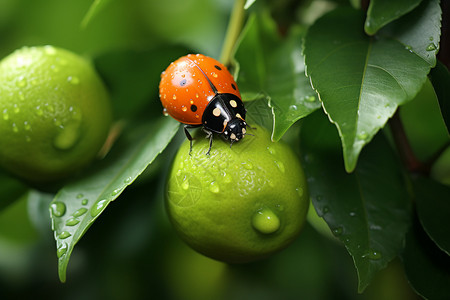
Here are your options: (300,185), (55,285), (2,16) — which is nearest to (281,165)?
(300,185)

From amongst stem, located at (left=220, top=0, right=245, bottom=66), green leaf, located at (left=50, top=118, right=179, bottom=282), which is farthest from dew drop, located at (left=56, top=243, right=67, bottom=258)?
stem, located at (left=220, top=0, right=245, bottom=66)

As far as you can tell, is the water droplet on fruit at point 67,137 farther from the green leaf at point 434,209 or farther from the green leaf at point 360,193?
the green leaf at point 434,209

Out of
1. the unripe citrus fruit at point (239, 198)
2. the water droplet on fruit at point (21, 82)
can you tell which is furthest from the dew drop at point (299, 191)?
the water droplet on fruit at point (21, 82)

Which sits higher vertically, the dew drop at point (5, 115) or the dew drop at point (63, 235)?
the dew drop at point (5, 115)

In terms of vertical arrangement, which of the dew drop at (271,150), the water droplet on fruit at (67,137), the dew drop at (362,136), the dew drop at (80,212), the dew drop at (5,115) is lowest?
the dew drop at (271,150)

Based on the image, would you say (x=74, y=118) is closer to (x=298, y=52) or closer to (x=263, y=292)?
(x=298, y=52)
